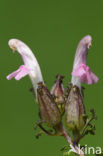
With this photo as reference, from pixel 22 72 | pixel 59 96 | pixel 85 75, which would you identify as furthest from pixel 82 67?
pixel 22 72

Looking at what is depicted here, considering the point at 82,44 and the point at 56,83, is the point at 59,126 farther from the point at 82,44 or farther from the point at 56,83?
the point at 82,44

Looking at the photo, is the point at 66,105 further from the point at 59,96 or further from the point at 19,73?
the point at 19,73

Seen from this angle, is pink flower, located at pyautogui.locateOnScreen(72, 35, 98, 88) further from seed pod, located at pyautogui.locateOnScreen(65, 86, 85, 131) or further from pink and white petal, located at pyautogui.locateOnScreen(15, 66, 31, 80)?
pink and white petal, located at pyautogui.locateOnScreen(15, 66, 31, 80)

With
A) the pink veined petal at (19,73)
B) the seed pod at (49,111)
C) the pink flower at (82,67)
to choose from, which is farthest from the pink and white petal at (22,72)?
the pink flower at (82,67)

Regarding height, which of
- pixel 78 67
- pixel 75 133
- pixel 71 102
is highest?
pixel 78 67

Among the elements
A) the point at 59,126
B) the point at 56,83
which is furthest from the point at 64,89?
the point at 59,126
